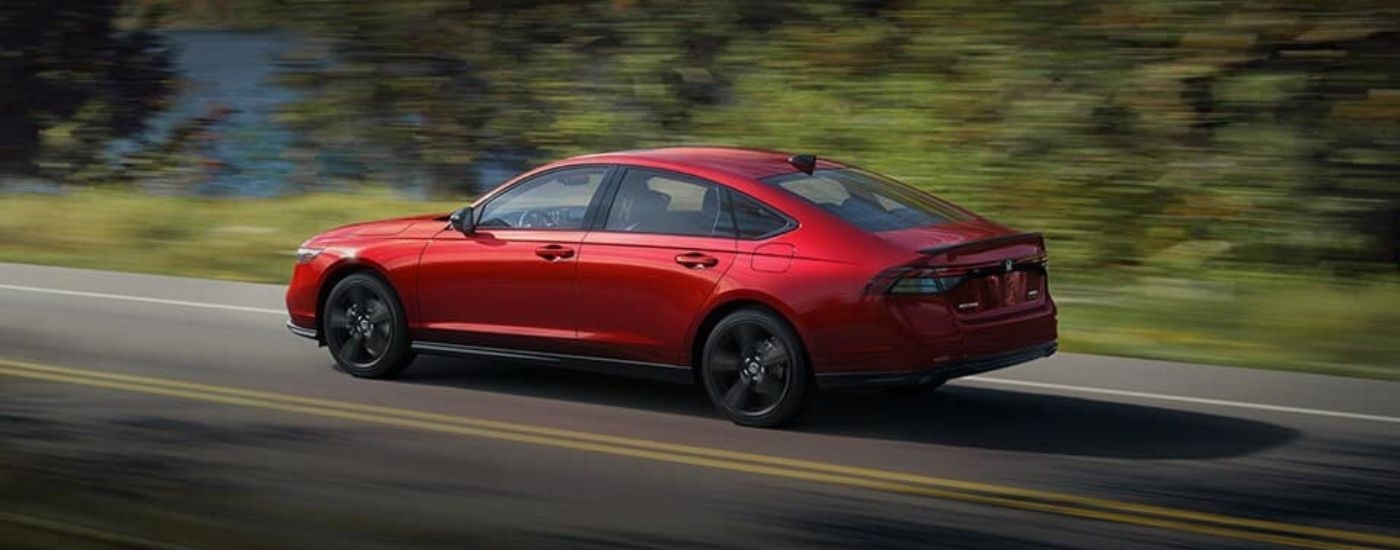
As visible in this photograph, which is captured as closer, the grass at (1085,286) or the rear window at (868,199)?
the rear window at (868,199)

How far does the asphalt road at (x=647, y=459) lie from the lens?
7582 mm

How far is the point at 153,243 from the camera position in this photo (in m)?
19.2

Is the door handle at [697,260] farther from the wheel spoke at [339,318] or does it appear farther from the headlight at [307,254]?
the headlight at [307,254]

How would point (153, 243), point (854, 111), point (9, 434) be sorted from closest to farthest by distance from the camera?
point (9, 434) → point (854, 111) → point (153, 243)

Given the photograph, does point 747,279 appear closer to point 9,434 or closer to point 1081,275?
point 9,434

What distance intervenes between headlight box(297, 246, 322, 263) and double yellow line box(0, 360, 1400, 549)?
95cm

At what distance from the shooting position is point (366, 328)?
11.5m

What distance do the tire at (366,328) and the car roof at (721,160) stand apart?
4.55 feet

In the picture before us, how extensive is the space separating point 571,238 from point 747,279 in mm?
1190

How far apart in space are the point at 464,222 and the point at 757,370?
2.08 metres

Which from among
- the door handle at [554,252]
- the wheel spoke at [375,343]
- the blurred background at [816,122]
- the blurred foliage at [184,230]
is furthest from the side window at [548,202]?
the blurred foliage at [184,230]

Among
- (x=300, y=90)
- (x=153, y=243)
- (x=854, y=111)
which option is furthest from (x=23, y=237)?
(x=854, y=111)

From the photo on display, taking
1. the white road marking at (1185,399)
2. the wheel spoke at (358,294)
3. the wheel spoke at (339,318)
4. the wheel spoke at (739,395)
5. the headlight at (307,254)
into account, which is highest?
the headlight at (307,254)

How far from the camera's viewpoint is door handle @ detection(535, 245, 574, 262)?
1055 centimetres
